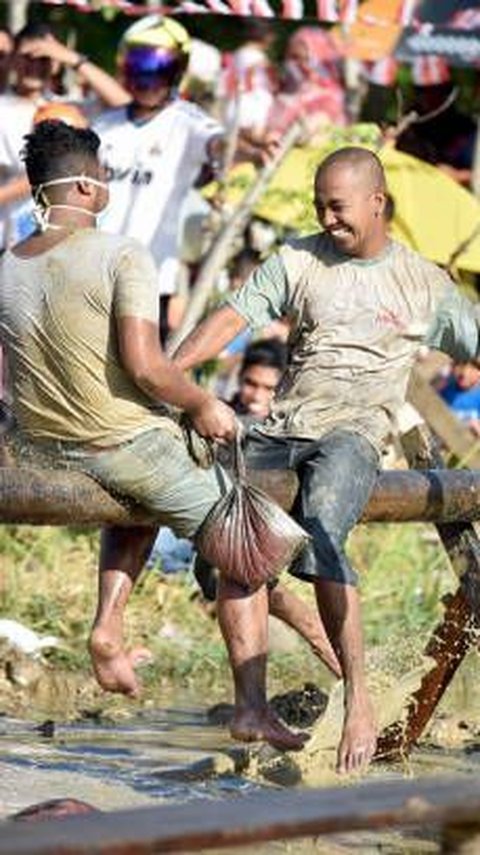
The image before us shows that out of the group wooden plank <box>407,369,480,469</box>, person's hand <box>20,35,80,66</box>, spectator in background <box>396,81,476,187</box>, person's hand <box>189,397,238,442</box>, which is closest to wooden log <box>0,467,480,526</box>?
person's hand <box>189,397,238,442</box>

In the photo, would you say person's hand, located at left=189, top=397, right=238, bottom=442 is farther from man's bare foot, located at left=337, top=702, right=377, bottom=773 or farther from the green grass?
the green grass

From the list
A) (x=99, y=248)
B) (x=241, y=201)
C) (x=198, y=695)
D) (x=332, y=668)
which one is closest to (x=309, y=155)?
(x=241, y=201)

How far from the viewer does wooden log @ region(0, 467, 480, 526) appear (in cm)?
700

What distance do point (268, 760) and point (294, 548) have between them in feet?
3.02

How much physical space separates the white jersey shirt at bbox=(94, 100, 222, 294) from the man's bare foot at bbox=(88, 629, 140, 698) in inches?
154

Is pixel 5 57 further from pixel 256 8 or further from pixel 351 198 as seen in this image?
pixel 351 198

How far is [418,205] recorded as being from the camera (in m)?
13.6

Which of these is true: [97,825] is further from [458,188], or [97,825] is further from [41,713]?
[458,188]

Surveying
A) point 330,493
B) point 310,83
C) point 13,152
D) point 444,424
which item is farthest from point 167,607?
point 310,83

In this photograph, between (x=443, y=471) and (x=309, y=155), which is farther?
(x=309, y=155)

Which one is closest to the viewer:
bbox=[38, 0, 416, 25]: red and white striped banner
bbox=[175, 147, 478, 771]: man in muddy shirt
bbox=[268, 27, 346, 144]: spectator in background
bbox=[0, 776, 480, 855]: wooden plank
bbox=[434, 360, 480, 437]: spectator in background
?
bbox=[0, 776, 480, 855]: wooden plank

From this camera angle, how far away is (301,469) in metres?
7.56

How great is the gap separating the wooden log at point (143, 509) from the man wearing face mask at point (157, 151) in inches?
146

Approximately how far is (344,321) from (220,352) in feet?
1.48
